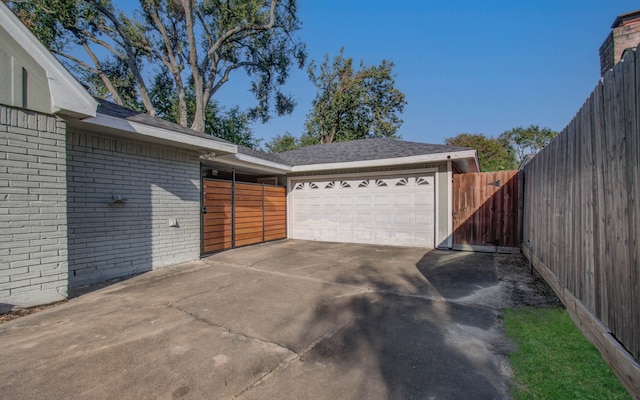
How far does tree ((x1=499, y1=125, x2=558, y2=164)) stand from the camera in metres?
27.6

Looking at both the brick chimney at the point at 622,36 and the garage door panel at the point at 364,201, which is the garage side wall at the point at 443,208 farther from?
the brick chimney at the point at 622,36

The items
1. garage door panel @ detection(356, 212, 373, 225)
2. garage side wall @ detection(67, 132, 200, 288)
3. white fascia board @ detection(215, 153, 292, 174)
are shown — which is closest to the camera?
garage side wall @ detection(67, 132, 200, 288)

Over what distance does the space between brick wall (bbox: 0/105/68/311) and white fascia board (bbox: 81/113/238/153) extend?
62 centimetres

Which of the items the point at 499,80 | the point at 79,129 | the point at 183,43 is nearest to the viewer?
the point at 79,129

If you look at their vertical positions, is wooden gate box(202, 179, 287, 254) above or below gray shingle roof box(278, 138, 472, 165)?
below

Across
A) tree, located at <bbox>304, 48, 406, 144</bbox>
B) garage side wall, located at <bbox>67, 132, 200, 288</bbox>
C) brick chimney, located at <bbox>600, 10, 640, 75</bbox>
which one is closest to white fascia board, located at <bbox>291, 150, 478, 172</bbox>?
brick chimney, located at <bbox>600, 10, 640, 75</bbox>

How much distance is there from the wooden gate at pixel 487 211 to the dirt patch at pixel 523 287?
1070 mm

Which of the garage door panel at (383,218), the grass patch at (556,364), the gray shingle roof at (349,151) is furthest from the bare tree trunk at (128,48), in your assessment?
the grass patch at (556,364)


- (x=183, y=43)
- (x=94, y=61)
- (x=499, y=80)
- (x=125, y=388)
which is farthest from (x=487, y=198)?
(x=94, y=61)

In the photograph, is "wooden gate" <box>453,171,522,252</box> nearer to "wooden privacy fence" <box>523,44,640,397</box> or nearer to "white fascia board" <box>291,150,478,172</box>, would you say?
"white fascia board" <box>291,150,478,172</box>

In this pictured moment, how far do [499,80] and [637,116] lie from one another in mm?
14075

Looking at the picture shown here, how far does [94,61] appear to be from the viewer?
15133 mm

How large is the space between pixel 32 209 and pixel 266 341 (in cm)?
355

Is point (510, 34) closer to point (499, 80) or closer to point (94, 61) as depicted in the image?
point (499, 80)
